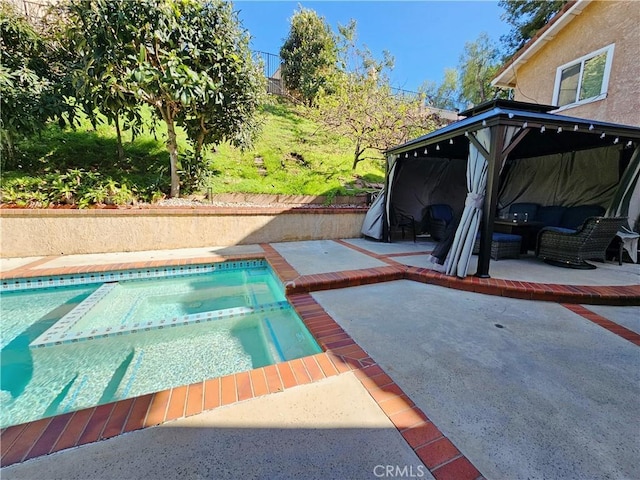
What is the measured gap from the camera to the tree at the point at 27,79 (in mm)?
4828

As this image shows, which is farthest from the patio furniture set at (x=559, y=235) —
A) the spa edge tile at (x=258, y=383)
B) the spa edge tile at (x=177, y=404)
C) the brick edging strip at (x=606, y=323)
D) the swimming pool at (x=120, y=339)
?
the spa edge tile at (x=177, y=404)

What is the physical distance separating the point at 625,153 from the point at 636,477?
19.1 ft

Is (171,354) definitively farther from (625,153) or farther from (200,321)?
(625,153)

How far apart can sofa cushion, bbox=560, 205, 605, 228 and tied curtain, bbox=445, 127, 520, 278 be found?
306 cm

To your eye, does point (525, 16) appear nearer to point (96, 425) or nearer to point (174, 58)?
point (174, 58)

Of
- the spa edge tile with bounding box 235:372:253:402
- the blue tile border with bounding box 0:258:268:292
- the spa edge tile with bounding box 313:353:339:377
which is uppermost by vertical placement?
the spa edge tile with bounding box 235:372:253:402

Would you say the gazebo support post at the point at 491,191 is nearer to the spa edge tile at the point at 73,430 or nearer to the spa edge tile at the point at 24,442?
the spa edge tile at the point at 73,430

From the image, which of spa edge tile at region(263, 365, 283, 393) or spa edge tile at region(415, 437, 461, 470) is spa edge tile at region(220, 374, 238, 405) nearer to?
spa edge tile at region(263, 365, 283, 393)

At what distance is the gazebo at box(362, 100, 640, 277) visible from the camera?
3484 mm

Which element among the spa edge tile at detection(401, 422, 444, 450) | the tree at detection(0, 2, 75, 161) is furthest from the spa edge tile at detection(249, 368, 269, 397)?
the tree at detection(0, 2, 75, 161)

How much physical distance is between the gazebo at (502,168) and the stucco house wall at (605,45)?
1070mm

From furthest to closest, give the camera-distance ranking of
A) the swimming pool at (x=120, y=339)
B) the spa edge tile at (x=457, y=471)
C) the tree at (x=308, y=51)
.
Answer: the tree at (x=308, y=51) → the swimming pool at (x=120, y=339) → the spa edge tile at (x=457, y=471)

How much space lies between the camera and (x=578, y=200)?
543cm

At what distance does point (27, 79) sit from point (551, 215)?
10480mm
